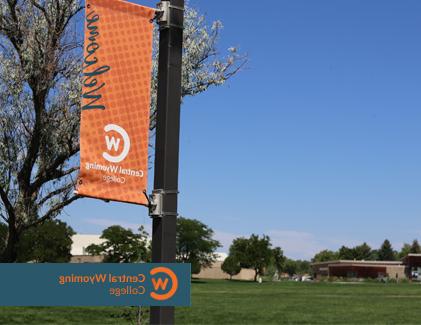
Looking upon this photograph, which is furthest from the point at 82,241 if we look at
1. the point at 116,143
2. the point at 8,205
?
the point at 116,143

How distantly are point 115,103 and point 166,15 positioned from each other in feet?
3.12

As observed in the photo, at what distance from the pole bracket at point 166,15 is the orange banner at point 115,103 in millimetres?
86

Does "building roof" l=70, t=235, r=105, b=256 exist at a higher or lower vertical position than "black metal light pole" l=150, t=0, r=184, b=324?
higher

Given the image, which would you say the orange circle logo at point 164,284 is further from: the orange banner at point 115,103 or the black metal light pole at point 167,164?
the orange banner at point 115,103

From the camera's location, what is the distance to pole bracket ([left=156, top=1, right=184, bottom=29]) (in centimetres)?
580

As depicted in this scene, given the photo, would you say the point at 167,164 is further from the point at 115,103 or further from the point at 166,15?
the point at 166,15

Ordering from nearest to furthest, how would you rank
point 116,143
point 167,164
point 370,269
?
point 167,164, point 116,143, point 370,269

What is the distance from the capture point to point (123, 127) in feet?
18.4

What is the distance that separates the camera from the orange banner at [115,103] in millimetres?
5504

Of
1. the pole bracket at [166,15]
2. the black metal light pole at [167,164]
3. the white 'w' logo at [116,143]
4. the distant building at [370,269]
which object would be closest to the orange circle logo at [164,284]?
the black metal light pole at [167,164]

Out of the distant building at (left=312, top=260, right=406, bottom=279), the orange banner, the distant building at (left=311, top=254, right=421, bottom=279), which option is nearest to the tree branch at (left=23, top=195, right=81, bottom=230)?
the orange banner

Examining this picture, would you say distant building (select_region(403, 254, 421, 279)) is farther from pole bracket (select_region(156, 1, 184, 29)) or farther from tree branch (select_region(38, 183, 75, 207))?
pole bracket (select_region(156, 1, 184, 29))

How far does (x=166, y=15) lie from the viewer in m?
5.81

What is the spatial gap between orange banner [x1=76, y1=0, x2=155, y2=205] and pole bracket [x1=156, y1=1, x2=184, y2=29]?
0.09 metres
